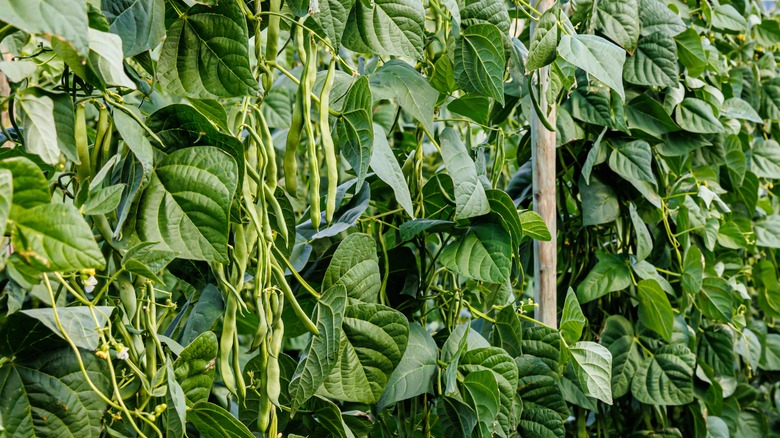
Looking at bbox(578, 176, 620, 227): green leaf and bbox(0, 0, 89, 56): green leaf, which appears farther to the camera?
bbox(578, 176, 620, 227): green leaf

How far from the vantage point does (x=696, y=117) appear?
4.31 ft

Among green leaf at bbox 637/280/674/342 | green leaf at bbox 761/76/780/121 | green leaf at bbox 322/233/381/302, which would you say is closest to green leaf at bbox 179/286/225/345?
green leaf at bbox 322/233/381/302

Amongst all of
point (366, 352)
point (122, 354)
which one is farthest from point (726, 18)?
point (122, 354)

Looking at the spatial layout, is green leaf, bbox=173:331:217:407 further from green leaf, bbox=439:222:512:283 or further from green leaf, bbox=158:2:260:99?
green leaf, bbox=439:222:512:283

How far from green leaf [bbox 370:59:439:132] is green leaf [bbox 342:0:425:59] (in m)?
0.08

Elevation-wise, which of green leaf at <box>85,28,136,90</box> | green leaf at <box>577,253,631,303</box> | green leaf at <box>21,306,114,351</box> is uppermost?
green leaf at <box>85,28,136,90</box>

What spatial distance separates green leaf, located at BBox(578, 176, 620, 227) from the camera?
1.21 metres

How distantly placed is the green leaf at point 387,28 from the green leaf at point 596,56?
0.18m

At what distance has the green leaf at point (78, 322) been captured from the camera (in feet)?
1.85

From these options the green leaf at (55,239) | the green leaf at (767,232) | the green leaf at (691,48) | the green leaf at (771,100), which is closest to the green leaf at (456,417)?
the green leaf at (55,239)

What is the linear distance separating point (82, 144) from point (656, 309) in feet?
3.08

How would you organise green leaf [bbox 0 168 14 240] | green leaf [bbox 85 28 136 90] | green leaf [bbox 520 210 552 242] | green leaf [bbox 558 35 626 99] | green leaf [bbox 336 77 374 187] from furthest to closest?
green leaf [bbox 520 210 552 242], green leaf [bbox 558 35 626 99], green leaf [bbox 336 77 374 187], green leaf [bbox 85 28 136 90], green leaf [bbox 0 168 14 240]

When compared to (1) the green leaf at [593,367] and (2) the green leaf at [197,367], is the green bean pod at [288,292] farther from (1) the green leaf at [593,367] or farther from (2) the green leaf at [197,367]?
(1) the green leaf at [593,367]

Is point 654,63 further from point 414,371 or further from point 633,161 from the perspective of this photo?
point 414,371
